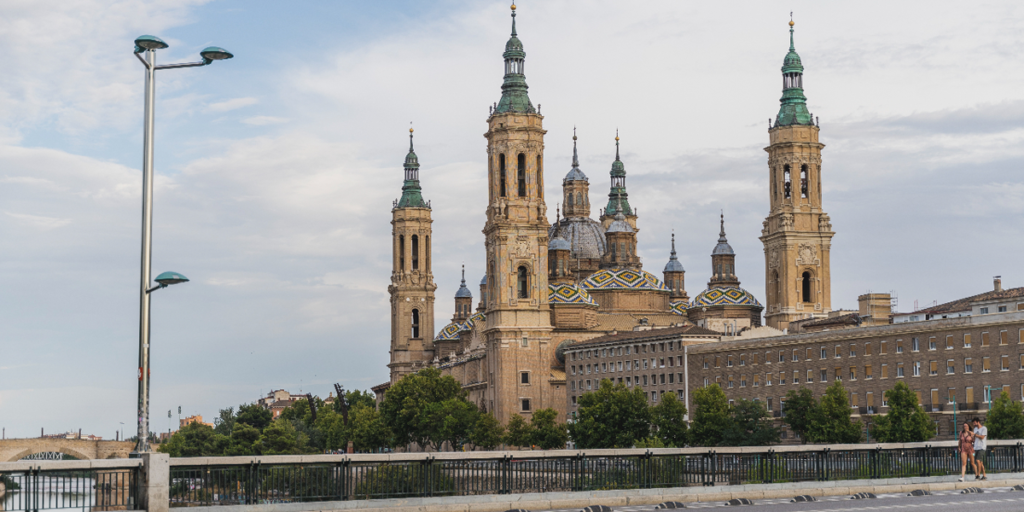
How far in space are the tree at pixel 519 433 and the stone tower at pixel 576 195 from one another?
5683 centimetres

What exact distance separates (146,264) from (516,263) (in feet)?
359

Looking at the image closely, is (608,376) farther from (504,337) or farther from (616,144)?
(616,144)

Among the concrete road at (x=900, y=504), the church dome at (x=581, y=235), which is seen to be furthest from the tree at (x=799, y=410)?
the church dome at (x=581, y=235)

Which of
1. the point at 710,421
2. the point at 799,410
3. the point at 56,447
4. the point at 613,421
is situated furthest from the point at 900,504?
the point at 56,447

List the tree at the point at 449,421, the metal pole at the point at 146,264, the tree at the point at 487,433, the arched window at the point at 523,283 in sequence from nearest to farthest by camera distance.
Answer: the metal pole at the point at 146,264 < the tree at the point at 487,433 < the tree at the point at 449,421 < the arched window at the point at 523,283

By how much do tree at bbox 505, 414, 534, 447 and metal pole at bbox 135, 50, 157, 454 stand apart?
9553 cm

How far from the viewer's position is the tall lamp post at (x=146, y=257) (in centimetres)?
2866

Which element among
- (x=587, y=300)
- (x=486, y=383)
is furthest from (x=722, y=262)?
(x=486, y=383)

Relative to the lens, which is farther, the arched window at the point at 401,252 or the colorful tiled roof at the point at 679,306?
the arched window at the point at 401,252

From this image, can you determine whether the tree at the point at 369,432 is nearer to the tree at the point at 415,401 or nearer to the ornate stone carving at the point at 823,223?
the tree at the point at 415,401

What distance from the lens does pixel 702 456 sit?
3844cm

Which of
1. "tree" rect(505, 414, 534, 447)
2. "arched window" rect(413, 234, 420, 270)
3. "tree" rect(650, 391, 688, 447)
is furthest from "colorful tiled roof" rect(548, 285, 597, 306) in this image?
"arched window" rect(413, 234, 420, 270)

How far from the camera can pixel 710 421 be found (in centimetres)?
10344

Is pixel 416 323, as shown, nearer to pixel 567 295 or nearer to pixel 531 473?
pixel 567 295
